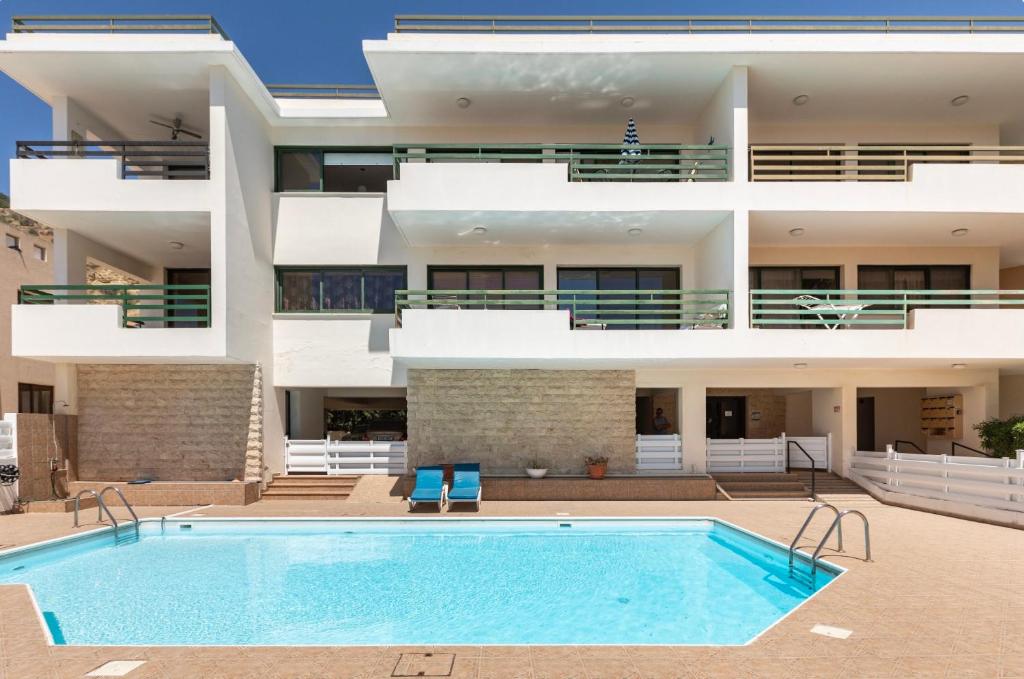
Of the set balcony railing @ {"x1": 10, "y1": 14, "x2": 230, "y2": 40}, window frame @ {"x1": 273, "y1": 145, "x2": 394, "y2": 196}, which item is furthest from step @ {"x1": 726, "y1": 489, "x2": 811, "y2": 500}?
balcony railing @ {"x1": 10, "y1": 14, "x2": 230, "y2": 40}

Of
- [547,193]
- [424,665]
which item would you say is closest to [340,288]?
[547,193]

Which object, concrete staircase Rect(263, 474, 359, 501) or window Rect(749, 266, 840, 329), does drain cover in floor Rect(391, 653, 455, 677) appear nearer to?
concrete staircase Rect(263, 474, 359, 501)

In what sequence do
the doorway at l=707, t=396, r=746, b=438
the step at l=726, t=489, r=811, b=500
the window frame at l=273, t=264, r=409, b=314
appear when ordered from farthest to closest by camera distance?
the doorway at l=707, t=396, r=746, b=438 → the window frame at l=273, t=264, r=409, b=314 → the step at l=726, t=489, r=811, b=500

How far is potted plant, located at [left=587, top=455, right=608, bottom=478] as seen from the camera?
1366cm

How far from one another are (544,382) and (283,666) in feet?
33.0

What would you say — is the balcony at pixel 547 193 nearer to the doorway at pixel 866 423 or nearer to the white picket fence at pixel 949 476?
the white picket fence at pixel 949 476

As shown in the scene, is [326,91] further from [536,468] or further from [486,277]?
[536,468]

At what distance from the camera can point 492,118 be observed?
15.0 meters

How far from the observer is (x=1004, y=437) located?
12.5 m

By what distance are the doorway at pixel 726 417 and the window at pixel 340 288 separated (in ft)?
37.4

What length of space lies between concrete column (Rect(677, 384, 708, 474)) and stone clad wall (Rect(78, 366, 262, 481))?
35.1ft

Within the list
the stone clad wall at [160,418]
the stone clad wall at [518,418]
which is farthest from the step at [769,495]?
the stone clad wall at [160,418]

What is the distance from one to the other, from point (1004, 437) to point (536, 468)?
10422mm

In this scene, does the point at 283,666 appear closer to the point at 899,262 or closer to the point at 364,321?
the point at 364,321
